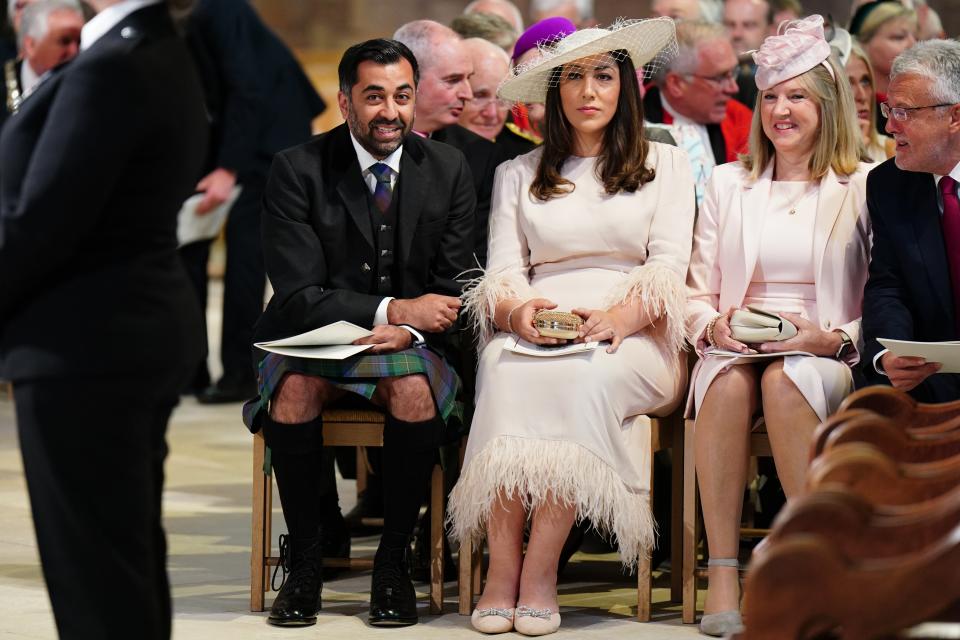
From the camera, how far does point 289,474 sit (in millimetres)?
3947

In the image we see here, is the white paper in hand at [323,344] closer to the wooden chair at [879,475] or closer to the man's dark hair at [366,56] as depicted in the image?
the man's dark hair at [366,56]

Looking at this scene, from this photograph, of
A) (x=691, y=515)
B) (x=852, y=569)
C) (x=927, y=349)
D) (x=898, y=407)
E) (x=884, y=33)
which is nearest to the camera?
(x=852, y=569)

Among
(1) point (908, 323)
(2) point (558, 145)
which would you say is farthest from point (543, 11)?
(1) point (908, 323)

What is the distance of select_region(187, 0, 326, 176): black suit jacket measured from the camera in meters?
7.45

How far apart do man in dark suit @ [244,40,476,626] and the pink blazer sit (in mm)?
644

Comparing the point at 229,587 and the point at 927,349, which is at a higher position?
the point at 927,349

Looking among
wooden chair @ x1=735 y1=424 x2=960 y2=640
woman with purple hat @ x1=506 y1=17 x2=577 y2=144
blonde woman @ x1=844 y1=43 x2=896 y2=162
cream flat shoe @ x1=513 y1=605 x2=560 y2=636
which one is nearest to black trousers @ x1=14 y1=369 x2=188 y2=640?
wooden chair @ x1=735 y1=424 x2=960 y2=640

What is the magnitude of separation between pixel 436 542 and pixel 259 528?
0.46m


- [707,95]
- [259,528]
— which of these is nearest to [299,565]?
[259,528]

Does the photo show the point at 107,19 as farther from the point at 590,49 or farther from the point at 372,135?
the point at 590,49

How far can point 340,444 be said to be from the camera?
404 cm

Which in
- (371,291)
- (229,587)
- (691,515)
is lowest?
(229,587)

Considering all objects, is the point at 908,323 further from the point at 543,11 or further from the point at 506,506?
the point at 543,11

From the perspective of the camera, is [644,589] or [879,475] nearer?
[879,475]
